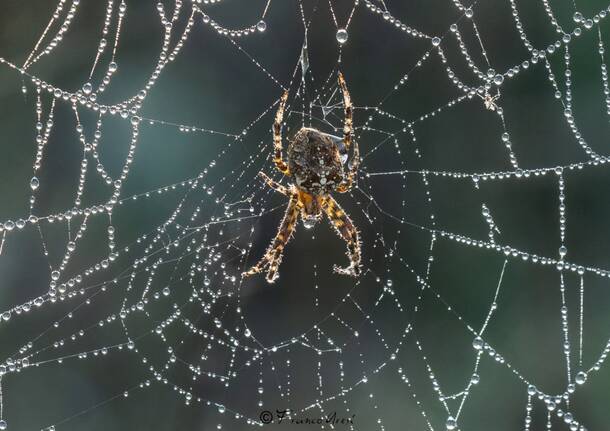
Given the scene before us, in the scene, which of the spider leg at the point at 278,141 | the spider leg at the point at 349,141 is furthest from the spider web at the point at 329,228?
the spider leg at the point at 278,141

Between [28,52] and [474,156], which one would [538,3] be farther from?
[28,52]

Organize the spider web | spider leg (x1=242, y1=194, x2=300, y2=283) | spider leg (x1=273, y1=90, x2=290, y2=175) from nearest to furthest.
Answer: spider leg (x1=273, y1=90, x2=290, y2=175) → spider leg (x1=242, y1=194, x2=300, y2=283) → the spider web

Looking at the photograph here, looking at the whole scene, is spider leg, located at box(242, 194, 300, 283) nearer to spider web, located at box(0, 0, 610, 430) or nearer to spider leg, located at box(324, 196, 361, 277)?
spider leg, located at box(324, 196, 361, 277)

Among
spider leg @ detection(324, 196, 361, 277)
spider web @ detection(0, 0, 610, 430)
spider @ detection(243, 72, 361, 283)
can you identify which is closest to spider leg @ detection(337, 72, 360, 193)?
spider @ detection(243, 72, 361, 283)

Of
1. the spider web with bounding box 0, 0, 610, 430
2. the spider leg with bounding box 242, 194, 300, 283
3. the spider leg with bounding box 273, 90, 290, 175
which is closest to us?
the spider leg with bounding box 273, 90, 290, 175

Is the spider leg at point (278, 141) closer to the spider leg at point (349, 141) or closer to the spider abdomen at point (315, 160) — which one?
the spider abdomen at point (315, 160)

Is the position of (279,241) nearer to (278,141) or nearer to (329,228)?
(278,141)
